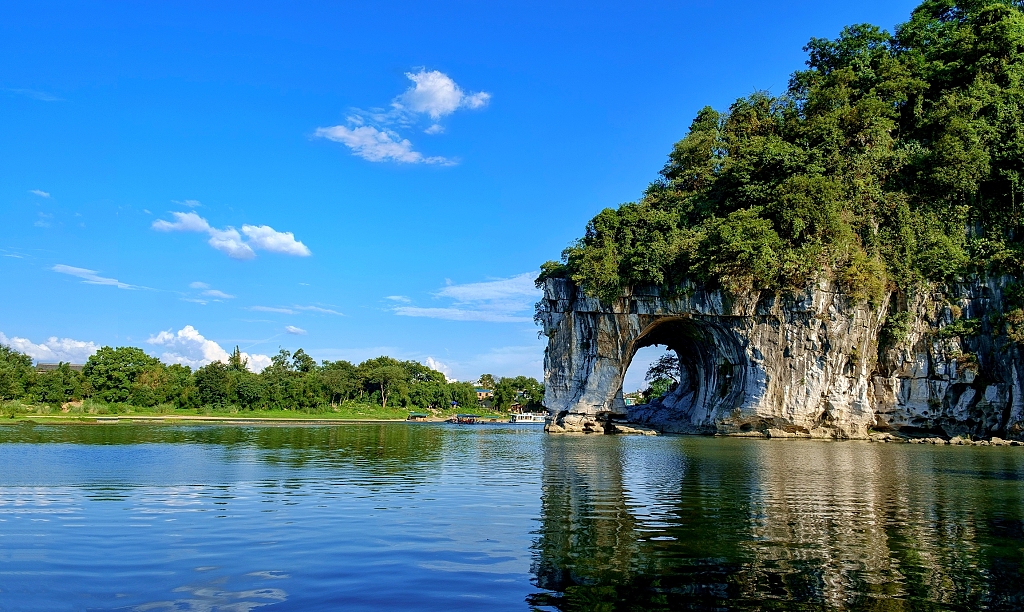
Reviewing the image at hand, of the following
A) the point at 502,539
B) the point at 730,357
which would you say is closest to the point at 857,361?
the point at 730,357

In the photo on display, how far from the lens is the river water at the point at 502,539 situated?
6.14 m

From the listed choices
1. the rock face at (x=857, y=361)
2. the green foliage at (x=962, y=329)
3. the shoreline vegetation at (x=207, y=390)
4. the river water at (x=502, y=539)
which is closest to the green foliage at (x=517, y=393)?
the shoreline vegetation at (x=207, y=390)

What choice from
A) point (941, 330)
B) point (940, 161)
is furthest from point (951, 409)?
point (940, 161)

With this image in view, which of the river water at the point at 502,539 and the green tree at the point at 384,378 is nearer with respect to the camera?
the river water at the point at 502,539

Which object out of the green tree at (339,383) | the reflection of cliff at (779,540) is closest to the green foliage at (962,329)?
the reflection of cliff at (779,540)

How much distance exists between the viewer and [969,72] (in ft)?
137

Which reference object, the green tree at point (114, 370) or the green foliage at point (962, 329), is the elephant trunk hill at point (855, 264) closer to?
the green foliage at point (962, 329)

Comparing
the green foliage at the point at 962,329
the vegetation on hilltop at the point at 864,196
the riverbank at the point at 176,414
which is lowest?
the riverbank at the point at 176,414

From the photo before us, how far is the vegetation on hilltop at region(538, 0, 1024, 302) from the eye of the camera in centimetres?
3666

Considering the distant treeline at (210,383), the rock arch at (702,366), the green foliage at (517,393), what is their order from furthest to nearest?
the green foliage at (517,393) → the distant treeline at (210,383) → the rock arch at (702,366)

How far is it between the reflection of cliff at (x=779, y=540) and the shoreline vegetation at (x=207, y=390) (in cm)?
4878

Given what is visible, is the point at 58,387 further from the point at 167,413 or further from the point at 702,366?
the point at 702,366

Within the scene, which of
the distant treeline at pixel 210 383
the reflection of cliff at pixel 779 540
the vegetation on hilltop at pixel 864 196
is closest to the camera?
the reflection of cliff at pixel 779 540

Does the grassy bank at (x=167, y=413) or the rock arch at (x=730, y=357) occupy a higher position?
the rock arch at (x=730, y=357)
